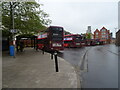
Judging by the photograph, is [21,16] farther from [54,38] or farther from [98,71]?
[98,71]

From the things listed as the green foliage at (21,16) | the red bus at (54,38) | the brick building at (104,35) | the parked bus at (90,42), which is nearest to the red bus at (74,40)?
the red bus at (54,38)

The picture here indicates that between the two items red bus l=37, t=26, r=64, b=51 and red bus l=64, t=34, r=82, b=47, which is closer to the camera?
red bus l=37, t=26, r=64, b=51

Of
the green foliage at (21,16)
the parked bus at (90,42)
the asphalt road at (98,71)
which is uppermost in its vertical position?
the green foliage at (21,16)

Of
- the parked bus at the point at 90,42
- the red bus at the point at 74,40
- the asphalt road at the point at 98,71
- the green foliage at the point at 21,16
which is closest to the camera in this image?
the asphalt road at the point at 98,71

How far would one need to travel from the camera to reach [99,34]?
76.6m

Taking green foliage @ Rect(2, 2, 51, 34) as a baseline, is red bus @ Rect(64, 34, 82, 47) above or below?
below

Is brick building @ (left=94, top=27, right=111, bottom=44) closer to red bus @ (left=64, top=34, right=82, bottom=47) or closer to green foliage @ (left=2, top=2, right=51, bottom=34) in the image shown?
red bus @ (left=64, top=34, right=82, bottom=47)

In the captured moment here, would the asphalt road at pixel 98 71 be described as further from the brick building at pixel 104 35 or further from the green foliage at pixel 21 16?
the brick building at pixel 104 35

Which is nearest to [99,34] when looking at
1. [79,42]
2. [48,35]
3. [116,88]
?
[79,42]

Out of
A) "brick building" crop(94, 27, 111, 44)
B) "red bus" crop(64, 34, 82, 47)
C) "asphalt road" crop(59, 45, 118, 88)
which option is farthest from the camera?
"brick building" crop(94, 27, 111, 44)

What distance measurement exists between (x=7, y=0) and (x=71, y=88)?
1027cm

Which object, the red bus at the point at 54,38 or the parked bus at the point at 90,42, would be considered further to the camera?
the parked bus at the point at 90,42

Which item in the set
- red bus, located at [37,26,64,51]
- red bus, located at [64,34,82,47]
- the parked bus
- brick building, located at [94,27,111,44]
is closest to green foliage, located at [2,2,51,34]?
red bus, located at [37,26,64,51]

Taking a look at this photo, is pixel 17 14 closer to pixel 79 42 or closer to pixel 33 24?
pixel 33 24
